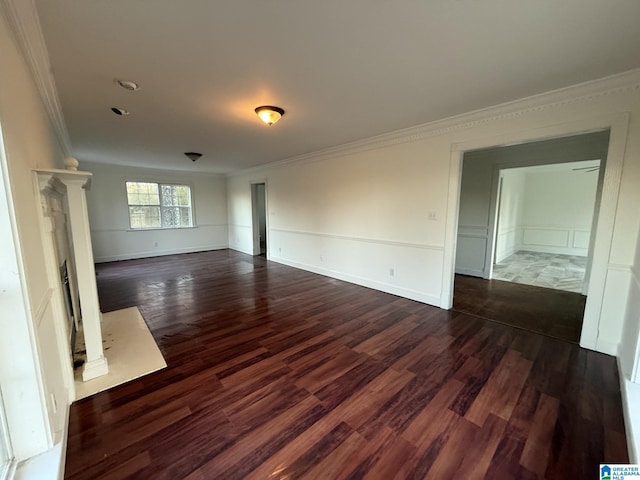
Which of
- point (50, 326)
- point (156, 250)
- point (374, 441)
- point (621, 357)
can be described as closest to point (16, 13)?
point (50, 326)

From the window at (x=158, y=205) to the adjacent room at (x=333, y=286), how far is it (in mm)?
2530

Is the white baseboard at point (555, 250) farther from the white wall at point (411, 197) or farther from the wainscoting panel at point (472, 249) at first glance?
the white wall at point (411, 197)

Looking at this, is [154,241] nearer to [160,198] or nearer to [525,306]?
[160,198]

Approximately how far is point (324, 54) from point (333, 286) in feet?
11.6

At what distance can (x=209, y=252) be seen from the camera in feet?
26.3

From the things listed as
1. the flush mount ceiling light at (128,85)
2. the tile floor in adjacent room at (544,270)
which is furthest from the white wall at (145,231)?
the tile floor in adjacent room at (544,270)

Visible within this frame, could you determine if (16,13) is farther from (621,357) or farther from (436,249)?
(621,357)

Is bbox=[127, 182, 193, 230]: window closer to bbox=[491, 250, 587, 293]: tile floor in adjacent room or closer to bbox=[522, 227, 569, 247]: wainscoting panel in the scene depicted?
bbox=[491, 250, 587, 293]: tile floor in adjacent room

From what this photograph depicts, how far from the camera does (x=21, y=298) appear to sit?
1177 millimetres

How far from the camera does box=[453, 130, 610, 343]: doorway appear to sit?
3.62 m

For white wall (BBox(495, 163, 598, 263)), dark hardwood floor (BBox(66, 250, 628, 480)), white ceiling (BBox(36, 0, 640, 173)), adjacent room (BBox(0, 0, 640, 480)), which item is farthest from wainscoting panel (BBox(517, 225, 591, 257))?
white ceiling (BBox(36, 0, 640, 173))

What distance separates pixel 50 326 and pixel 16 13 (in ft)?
5.80

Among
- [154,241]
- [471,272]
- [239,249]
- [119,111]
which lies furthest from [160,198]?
[471,272]

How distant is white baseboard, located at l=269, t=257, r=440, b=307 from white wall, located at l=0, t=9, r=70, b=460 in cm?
379
